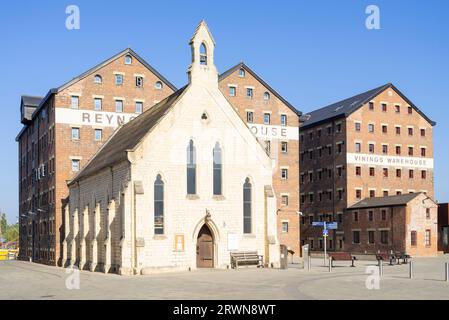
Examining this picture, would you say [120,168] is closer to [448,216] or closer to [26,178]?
[26,178]

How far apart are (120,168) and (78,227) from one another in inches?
503

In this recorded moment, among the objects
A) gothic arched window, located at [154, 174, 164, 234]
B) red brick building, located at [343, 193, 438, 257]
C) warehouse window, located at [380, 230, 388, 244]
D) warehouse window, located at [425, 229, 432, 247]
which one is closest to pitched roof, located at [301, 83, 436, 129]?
red brick building, located at [343, 193, 438, 257]

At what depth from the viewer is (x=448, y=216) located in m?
75.4

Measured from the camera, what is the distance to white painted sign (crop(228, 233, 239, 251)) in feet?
139

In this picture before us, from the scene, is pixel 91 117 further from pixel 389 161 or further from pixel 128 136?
pixel 389 161

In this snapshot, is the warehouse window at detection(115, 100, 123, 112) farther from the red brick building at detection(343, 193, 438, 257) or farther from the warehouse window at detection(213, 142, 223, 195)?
the red brick building at detection(343, 193, 438, 257)

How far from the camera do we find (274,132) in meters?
68.2

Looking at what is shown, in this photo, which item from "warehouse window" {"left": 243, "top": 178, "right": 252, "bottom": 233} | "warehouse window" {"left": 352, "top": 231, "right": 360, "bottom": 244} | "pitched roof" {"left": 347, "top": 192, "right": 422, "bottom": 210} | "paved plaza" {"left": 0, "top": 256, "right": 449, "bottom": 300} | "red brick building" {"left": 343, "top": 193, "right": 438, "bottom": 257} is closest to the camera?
"paved plaza" {"left": 0, "top": 256, "right": 449, "bottom": 300}

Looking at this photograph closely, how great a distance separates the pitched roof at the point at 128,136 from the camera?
137ft

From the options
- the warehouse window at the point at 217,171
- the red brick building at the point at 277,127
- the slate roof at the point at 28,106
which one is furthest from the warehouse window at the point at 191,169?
the slate roof at the point at 28,106

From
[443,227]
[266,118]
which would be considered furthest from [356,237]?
[266,118]

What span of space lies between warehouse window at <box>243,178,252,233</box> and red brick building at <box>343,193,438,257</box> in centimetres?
2867

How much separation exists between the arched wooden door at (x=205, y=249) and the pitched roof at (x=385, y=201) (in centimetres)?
3156
